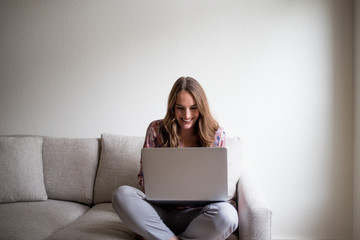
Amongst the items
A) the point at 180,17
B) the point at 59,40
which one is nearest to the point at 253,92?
the point at 180,17

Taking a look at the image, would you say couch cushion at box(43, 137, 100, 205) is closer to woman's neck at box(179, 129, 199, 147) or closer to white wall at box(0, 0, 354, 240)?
white wall at box(0, 0, 354, 240)

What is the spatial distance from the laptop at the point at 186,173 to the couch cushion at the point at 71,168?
2.81 feet

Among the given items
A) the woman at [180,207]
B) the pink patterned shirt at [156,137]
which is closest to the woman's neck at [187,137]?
the woman at [180,207]

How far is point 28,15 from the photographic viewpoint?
8.44ft

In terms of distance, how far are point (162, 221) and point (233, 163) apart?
66 cm

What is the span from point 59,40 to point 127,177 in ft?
3.94

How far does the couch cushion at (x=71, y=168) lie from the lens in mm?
2191

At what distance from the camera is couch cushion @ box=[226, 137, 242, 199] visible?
79.0 inches

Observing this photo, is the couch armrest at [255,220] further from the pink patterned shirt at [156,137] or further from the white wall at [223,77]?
the white wall at [223,77]

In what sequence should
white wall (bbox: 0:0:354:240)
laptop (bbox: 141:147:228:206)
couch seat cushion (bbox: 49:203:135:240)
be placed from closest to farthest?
laptop (bbox: 141:147:228:206)
couch seat cushion (bbox: 49:203:135:240)
white wall (bbox: 0:0:354:240)

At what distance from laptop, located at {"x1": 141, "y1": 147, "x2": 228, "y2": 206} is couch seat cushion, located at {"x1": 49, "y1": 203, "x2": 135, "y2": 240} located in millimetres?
310

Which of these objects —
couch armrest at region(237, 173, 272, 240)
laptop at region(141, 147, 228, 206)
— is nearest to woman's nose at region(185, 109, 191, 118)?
laptop at region(141, 147, 228, 206)

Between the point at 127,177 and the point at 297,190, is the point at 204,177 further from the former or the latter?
the point at 297,190

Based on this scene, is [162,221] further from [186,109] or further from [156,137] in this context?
[186,109]
